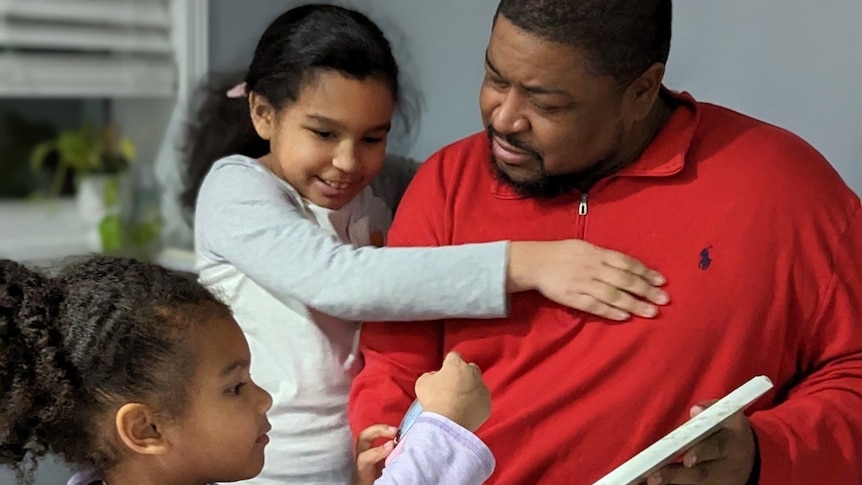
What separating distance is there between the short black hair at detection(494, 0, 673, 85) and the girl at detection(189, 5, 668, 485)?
0.72ft

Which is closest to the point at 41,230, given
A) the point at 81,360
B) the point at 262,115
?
the point at 262,115

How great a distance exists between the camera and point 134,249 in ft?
7.42

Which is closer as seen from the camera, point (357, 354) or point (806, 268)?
point (806, 268)

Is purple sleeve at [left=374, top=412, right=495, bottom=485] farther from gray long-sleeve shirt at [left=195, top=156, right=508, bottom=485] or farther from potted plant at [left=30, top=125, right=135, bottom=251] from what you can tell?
potted plant at [left=30, top=125, right=135, bottom=251]

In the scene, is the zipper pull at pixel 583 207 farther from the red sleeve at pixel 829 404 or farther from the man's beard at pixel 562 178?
the red sleeve at pixel 829 404

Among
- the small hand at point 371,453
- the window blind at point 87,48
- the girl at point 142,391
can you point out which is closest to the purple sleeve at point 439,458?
the girl at point 142,391

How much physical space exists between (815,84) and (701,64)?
162 mm

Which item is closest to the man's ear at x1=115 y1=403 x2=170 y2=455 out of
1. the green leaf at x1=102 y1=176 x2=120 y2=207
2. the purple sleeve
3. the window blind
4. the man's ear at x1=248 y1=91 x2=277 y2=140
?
the purple sleeve

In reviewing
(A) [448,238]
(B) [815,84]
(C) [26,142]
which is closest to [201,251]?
(A) [448,238]

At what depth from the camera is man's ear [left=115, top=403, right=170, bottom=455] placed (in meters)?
1.00

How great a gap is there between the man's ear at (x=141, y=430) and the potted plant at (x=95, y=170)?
130 cm

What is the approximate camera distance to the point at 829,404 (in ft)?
3.81

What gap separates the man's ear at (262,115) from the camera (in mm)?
1449

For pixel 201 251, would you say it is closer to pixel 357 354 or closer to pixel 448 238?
pixel 357 354
